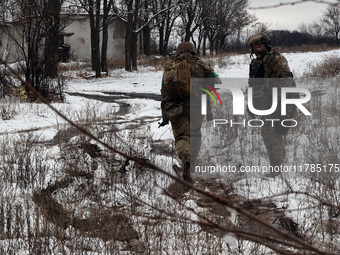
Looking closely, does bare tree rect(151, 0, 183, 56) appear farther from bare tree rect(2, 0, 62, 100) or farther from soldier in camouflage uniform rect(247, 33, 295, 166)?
soldier in camouflage uniform rect(247, 33, 295, 166)

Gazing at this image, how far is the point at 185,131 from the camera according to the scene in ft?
17.1

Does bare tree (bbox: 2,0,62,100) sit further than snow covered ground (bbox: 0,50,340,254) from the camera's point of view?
Yes

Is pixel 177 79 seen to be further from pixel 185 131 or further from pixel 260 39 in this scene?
pixel 260 39

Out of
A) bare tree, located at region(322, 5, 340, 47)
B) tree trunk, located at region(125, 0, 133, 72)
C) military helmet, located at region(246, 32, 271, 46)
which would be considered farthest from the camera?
bare tree, located at region(322, 5, 340, 47)

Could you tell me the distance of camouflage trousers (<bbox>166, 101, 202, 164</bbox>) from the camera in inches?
200

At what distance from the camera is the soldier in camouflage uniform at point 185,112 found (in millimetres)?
5051

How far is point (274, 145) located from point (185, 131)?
1182 mm

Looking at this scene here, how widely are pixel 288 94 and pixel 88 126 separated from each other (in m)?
3.67

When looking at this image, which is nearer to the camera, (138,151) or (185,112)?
(185,112)

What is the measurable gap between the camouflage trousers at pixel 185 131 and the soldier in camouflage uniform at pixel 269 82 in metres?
0.83

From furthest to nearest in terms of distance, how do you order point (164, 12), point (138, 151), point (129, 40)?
point (164, 12)
point (129, 40)
point (138, 151)

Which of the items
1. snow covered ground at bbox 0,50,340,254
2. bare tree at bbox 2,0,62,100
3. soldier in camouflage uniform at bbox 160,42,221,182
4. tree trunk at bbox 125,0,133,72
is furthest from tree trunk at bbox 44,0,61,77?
tree trunk at bbox 125,0,133,72

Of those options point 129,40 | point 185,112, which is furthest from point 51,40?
point 129,40

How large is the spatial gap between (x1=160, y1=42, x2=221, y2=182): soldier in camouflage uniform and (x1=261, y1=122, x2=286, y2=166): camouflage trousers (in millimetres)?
928
